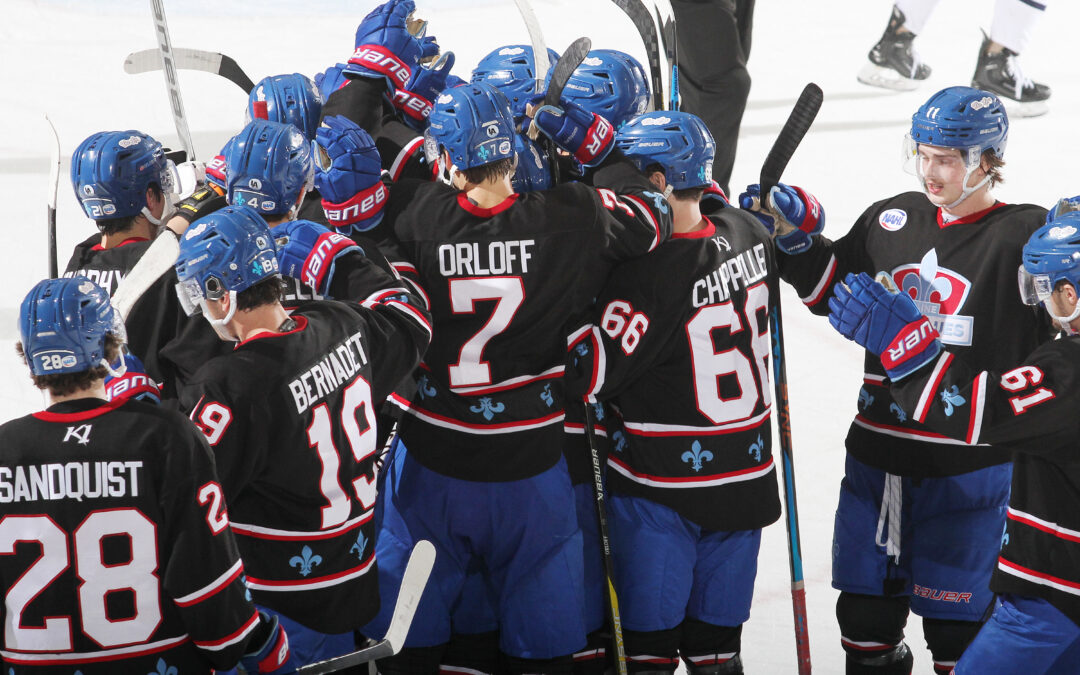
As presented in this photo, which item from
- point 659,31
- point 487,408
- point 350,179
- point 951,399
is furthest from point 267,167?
point 951,399

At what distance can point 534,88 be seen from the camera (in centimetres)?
361

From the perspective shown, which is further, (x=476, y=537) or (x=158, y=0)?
(x=158, y=0)

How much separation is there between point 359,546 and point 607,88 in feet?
5.14

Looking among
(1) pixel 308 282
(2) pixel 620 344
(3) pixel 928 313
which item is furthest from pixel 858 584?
(1) pixel 308 282

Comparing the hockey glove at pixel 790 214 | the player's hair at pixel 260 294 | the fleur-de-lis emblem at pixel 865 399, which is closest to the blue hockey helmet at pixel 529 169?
the hockey glove at pixel 790 214

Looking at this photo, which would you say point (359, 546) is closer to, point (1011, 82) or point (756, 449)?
point (756, 449)

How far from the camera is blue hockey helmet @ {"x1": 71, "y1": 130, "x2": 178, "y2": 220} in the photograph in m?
2.97

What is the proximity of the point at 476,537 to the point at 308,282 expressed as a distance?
0.76m

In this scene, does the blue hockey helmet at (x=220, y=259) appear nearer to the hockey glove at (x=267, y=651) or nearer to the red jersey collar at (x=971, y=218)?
the hockey glove at (x=267, y=651)

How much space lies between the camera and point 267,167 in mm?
2836

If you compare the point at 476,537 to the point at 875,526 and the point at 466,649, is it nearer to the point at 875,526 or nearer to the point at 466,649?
the point at 466,649

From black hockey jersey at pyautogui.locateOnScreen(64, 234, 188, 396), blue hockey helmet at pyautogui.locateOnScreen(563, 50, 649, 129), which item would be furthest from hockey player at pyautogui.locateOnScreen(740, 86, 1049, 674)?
black hockey jersey at pyautogui.locateOnScreen(64, 234, 188, 396)

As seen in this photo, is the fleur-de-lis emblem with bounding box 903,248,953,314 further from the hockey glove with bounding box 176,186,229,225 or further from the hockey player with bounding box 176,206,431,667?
the hockey glove with bounding box 176,186,229,225

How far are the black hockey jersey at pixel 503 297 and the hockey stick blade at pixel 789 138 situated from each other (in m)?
0.37
